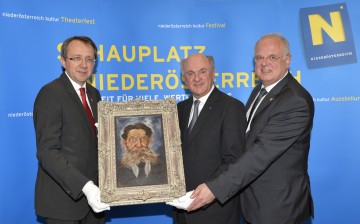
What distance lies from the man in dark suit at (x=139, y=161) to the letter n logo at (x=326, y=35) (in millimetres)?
3242

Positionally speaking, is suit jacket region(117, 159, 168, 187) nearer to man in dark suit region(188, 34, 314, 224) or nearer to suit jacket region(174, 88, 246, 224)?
man in dark suit region(188, 34, 314, 224)

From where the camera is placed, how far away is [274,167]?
2.84m

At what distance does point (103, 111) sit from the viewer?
2.75 meters

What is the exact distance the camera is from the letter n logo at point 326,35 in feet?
16.6

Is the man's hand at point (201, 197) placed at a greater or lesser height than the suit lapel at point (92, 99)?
lesser

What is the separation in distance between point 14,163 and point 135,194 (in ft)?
7.34

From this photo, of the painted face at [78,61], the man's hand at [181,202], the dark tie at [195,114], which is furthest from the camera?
the dark tie at [195,114]

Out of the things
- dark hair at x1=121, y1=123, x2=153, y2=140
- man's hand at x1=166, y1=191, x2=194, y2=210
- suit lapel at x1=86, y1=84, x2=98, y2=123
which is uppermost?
suit lapel at x1=86, y1=84, x2=98, y2=123

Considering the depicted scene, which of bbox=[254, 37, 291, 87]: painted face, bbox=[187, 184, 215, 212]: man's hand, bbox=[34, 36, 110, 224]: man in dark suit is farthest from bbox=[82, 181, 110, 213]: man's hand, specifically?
bbox=[254, 37, 291, 87]: painted face

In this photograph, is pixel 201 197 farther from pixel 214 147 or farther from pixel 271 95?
pixel 271 95

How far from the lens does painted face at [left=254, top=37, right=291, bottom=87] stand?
Answer: 304cm

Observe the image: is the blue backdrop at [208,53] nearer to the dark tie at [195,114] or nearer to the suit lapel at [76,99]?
the suit lapel at [76,99]

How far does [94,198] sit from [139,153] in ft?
1.50

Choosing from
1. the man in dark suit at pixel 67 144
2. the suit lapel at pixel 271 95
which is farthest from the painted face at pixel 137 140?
the suit lapel at pixel 271 95
